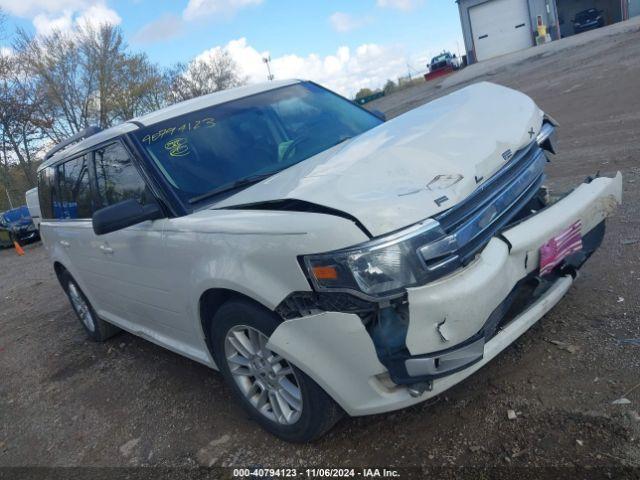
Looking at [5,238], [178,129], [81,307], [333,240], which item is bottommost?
[5,238]

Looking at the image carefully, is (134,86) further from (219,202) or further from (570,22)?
(219,202)

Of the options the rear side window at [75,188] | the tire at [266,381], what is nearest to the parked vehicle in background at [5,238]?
the rear side window at [75,188]

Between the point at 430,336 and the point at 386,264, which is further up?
the point at 386,264

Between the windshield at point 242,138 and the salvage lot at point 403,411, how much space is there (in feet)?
4.81

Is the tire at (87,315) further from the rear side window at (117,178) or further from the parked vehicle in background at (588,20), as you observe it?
the parked vehicle in background at (588,20)

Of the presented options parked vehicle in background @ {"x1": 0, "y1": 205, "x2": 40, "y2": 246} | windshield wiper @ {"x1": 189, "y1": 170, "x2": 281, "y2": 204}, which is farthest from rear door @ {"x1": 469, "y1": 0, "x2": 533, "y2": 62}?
windshield wiper @ {"x1": 189, "y1": 170, "x2": 281, "y2": 204}

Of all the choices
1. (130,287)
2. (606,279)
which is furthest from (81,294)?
(606,279)

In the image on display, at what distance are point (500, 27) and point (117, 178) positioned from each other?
31.7 m

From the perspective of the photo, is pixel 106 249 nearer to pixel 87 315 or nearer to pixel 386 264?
pixel 87 315

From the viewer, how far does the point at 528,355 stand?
303cm

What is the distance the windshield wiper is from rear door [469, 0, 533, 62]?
31.4m

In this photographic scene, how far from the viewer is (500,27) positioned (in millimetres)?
30641

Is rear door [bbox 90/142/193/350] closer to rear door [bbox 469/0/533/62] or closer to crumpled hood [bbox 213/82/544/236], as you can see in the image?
crumpled hood [bbox 213/82/544/236]

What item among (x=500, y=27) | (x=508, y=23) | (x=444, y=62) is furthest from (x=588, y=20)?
(x=444, y=62)
